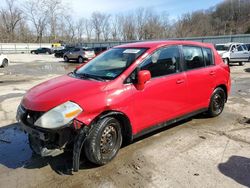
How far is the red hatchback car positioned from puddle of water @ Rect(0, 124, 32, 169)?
1.14ft

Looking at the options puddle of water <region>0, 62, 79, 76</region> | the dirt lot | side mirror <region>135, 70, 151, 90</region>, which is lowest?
the dirt lot

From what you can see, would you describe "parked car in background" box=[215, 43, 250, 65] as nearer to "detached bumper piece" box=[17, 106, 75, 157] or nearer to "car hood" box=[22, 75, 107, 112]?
"car hood" box=[22, 75, 107, 112]

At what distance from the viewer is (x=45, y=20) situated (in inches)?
3484

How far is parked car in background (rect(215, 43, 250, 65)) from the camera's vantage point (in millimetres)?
20172

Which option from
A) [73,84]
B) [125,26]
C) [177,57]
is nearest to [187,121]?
[177,57]

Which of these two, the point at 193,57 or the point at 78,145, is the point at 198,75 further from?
the point at 78,145

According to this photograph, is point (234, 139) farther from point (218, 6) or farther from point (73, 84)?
point (218, 6)

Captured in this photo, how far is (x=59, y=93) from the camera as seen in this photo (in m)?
3.81

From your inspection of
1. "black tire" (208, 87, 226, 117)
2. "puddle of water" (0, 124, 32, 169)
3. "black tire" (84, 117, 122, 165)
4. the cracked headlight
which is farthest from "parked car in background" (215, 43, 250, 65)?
the cracked headlight

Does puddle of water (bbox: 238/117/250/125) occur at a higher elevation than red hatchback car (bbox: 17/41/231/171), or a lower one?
lower

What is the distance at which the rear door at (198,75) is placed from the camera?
17.1 feet

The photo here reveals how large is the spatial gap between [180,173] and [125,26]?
100340 millimetres

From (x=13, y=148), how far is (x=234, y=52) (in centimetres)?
1924

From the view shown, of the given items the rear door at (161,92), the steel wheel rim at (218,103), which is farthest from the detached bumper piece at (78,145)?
the steel wheel rim at (218,103)
